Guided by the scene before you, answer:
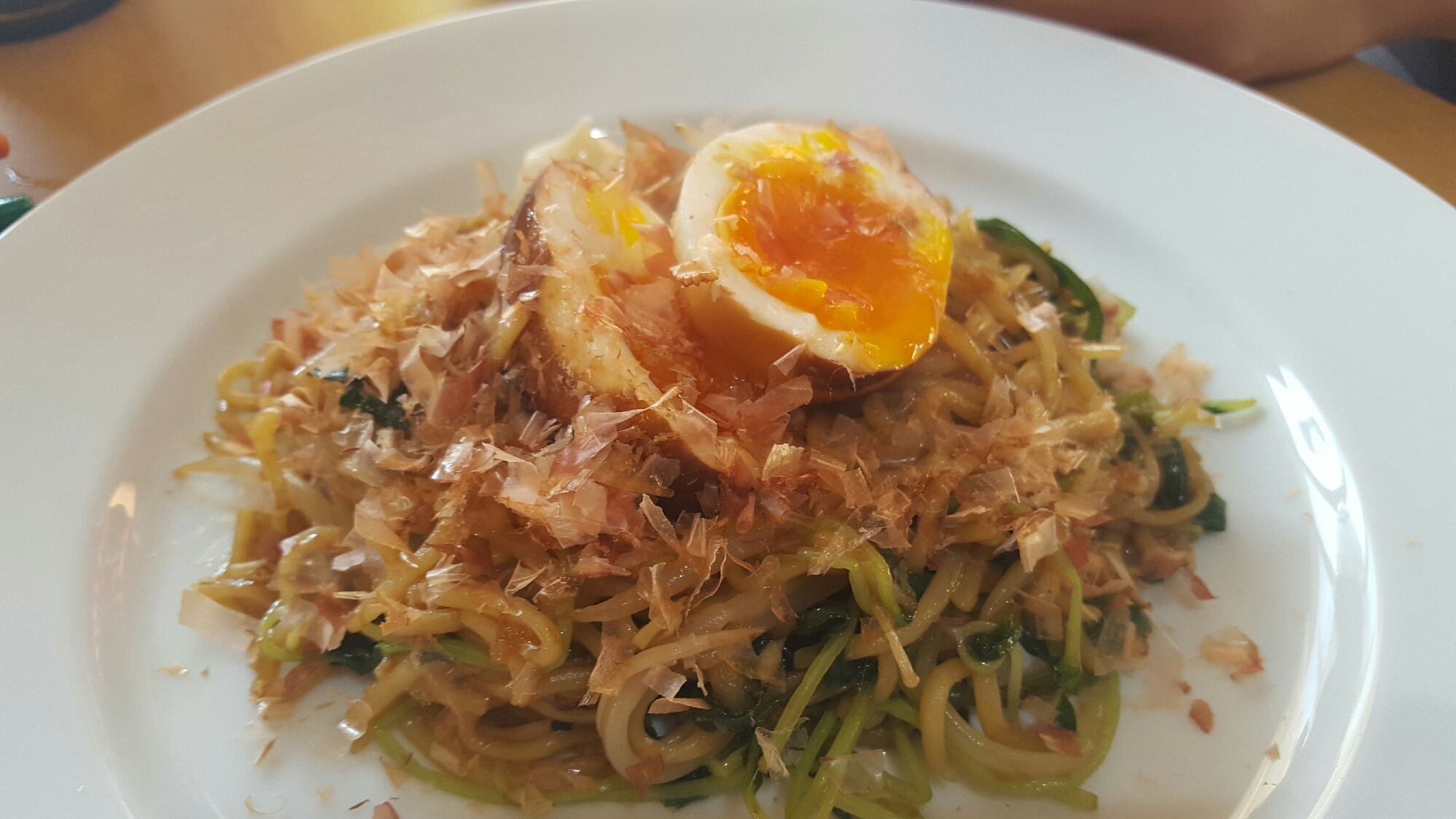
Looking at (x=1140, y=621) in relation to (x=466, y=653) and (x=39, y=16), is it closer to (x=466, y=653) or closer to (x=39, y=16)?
(x=466, y=653)

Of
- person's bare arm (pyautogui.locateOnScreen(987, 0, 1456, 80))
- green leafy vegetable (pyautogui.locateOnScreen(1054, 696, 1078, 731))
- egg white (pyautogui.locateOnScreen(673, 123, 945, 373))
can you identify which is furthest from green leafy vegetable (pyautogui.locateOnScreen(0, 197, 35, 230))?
person's bare arm (pyautogui.locateOnScreen(987, 0, 1456, 80))

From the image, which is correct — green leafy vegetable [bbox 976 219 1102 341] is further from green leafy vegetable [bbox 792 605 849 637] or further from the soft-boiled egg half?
green leafy vegetable [bbox 792 605 849 637]

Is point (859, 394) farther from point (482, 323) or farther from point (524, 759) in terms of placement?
point (524, 759)

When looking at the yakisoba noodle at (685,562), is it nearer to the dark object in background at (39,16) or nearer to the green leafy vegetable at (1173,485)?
the green leafy vegetable at (1173,485)

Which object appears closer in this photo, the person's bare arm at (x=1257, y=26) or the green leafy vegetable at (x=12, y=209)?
the green leafy vegetable at (x=12, y=209)

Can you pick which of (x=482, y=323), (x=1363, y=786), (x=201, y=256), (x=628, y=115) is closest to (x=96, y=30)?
(x=201, y=256)

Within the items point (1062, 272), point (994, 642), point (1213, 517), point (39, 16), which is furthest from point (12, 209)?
point (1213, 517)

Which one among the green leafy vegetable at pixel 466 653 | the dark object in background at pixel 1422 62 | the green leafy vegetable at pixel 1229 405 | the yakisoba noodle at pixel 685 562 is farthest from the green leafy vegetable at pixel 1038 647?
the dark object in background at pixel 1422 62
